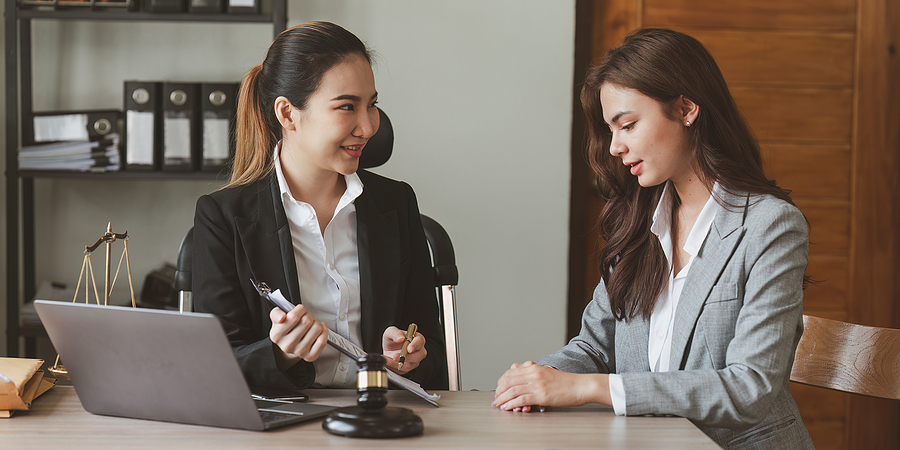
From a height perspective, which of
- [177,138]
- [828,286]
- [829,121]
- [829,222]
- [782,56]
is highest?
[782,56]

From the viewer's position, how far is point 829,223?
9.19 ft

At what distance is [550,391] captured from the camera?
112 centimetres

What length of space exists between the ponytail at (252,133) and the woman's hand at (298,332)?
20.7 inches

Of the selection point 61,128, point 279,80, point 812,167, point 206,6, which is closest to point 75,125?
point 61,128

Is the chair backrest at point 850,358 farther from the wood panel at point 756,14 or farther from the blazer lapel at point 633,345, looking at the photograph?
the wood panel at point 756,14

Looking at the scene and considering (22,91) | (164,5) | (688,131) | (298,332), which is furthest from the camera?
(22,91)

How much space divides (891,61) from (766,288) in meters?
2.02

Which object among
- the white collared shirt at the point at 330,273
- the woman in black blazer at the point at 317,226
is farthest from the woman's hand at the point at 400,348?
the white collared shirt at the point at 330,273

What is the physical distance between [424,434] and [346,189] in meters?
0.66

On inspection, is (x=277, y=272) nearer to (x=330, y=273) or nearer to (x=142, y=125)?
(x=330, y=273)

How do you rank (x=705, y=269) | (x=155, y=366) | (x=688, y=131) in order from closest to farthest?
1. (x=155, y=366)
2. (x=705, y=269)
3. (x=688, y=131)

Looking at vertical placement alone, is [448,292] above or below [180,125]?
below

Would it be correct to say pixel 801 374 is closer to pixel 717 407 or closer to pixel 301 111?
pixel 717 407

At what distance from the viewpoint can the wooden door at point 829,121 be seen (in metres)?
2.74
